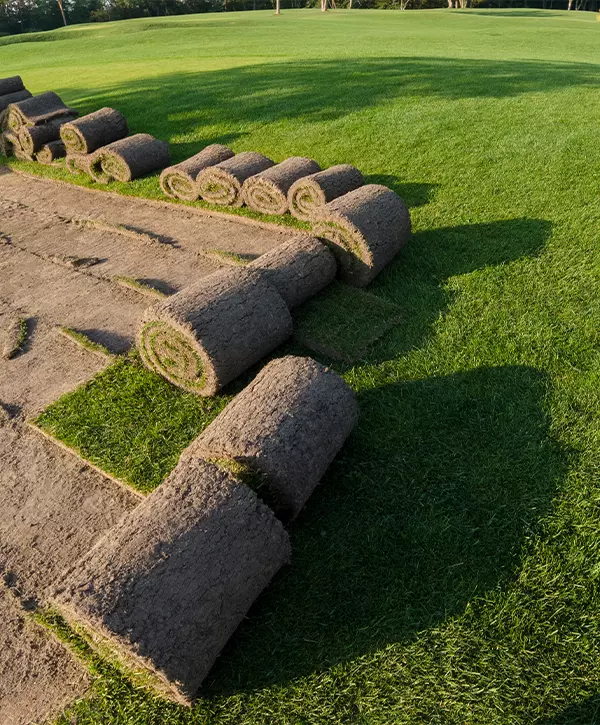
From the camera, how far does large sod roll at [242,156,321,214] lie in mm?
9594

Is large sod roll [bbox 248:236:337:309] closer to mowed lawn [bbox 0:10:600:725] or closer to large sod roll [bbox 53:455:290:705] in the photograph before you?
mowed lawn [bbox 0:10:600:725]

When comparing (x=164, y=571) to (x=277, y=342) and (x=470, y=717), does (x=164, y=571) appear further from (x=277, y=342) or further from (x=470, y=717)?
(x=277, y=342)

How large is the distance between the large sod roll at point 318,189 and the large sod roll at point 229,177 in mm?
1333

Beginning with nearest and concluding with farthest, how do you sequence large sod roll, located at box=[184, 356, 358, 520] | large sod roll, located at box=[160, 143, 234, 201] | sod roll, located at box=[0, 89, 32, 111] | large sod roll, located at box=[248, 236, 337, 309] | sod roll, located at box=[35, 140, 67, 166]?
large sod roll, located at box=[184, 356, 358, 520] < large sod roll, located at box=[248, 236, 337, 309] < large sod roll, located at box=[160, 143, 234, 201] < sod roll, located at box=[35, 140, 67, 166] < sod roll, located at box=[0, 89, 32, 111]

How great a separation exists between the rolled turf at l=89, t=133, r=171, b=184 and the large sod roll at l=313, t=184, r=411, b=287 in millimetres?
6573

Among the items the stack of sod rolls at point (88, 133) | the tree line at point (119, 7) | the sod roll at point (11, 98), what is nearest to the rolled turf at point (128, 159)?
the stack of sod rolls at point (88, 133)

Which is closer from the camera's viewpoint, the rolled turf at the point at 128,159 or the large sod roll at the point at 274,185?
the large sod roll at the point at 274,185

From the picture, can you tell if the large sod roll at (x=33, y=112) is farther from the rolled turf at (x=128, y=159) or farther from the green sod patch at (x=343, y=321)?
the green sod patch at (x=343, y=321)

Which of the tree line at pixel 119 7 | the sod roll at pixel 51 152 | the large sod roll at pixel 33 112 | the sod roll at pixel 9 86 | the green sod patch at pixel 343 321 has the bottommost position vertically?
the green sod patch at pixel 343 321

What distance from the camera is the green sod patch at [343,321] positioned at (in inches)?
256

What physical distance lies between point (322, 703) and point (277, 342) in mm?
3970

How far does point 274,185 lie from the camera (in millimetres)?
9539

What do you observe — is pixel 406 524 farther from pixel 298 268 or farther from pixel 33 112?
pixel 33 112

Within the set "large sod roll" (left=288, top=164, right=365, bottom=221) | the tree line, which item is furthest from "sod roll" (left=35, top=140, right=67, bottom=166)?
the tree line
